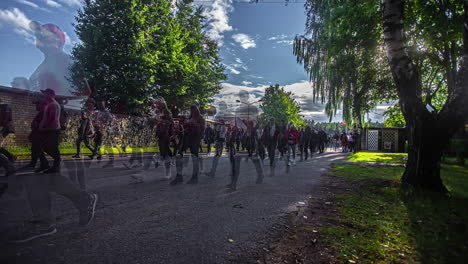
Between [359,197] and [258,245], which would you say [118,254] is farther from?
[359,197]

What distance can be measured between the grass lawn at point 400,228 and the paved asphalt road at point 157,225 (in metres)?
0.82

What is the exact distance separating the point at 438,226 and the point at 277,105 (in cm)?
6978

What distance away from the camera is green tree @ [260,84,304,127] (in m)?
70.3

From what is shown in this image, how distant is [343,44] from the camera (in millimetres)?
8406

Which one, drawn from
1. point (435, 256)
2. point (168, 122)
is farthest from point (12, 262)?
point (168, 122)

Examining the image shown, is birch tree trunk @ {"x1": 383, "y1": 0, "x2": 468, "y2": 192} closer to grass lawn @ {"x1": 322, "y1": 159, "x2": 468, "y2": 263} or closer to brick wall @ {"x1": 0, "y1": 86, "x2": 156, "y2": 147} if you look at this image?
grass lawn @ {"x1": 322, "y1": 159, "x2": 468, "y2": 263}

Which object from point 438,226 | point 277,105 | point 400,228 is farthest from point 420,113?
point 277,105

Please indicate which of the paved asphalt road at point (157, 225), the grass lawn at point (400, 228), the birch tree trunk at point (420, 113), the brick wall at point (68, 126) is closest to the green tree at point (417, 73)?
the birch tree trunk at point (420, 113)

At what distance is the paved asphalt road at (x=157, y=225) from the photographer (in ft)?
7.05

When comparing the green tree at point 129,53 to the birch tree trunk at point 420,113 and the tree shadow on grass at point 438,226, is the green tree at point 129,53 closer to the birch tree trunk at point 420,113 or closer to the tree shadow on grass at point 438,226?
the birch tree trunk at point 420,113

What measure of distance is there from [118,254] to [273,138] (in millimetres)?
8701

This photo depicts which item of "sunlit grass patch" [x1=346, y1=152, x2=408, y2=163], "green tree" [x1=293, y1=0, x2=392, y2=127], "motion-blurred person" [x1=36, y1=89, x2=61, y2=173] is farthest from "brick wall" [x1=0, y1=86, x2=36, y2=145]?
"sunlit grass patch" [x1=346, y1=152, x2=408, y2=163]

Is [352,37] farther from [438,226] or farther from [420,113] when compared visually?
[438,226]

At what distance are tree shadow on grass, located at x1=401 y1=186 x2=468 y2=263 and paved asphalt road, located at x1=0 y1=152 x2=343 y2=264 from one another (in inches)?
60.3
